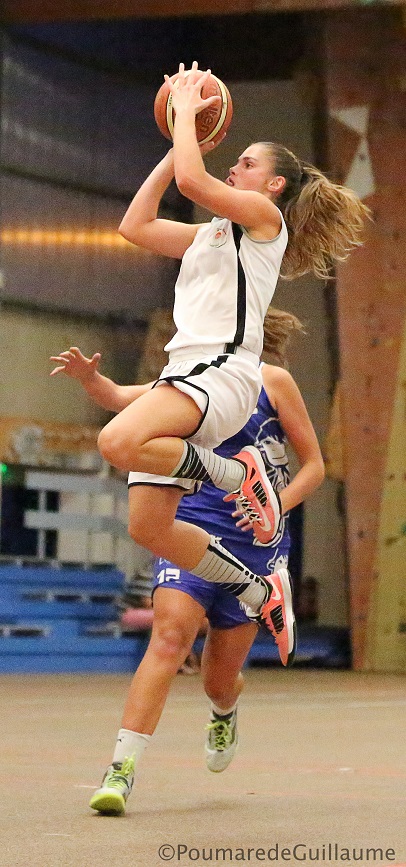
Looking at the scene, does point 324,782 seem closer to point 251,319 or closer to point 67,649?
point 251,319

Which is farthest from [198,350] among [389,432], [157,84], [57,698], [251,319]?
[157,84]

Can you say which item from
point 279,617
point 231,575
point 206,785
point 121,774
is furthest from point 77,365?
point 206,785

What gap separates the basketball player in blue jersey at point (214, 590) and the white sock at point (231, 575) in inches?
6.5

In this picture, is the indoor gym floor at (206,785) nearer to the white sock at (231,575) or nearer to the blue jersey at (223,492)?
the white sock at (231,575)

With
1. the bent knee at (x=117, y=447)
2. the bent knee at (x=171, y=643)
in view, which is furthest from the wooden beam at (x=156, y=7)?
the bent knee at (x=117, y=447)

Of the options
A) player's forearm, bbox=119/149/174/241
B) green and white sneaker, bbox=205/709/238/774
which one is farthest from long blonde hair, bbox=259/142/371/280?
green and white sneaker, bbox=205/709/238/774

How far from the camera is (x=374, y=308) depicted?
37.4 ft

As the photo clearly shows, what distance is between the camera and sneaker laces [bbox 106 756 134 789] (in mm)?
3729

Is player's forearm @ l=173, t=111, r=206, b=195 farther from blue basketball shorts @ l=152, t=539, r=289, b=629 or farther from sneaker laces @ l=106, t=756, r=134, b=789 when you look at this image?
sneaker laces @ l=106, t=756, r=134, b=789

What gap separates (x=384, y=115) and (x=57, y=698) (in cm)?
575

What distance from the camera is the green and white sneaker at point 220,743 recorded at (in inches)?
174

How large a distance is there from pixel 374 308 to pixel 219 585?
24.2 ft

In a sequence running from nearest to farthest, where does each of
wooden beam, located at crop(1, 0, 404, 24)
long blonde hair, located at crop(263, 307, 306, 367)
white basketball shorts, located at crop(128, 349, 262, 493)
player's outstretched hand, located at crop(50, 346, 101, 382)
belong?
white basketball shorts, located at crop(128, 349, 262, 493), player's outstretched hand, located at crop(50, 346, 101, 382), long blonde hair, located at crop(263, 307, 306, 367), wooden beam, located at crop(1, 0, 404, 24)

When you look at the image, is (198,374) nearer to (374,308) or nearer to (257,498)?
(257,498)
